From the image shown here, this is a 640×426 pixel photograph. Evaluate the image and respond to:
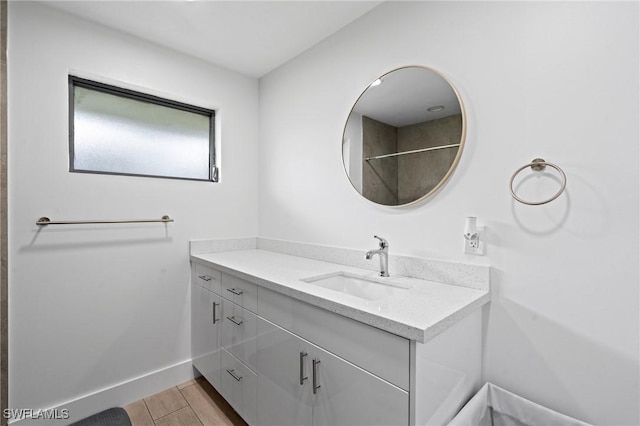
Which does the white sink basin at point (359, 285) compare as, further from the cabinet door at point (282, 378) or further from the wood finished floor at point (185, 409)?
the wood finished floor at point (185, 409)

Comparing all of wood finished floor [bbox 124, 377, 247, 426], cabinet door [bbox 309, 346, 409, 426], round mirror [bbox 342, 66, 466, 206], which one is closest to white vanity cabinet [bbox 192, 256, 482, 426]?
cabinet door [bbox 309, 346, 409, 426]

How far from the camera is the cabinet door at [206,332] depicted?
6.36 ft

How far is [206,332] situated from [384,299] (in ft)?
4.69

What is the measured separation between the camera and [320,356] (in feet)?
3.95

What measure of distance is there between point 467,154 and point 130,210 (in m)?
2.01

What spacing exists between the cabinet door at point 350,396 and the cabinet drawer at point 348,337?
34mm

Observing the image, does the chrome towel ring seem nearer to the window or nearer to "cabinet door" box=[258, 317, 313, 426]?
"cabinet door" box=[258, 317, 313, 426]

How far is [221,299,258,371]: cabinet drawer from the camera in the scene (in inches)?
63.0

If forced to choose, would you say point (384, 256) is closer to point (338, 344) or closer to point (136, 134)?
point (338, 344)

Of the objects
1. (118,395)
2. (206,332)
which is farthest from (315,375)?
(118,395)

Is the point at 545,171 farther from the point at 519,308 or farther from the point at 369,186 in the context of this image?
the point at 369,186

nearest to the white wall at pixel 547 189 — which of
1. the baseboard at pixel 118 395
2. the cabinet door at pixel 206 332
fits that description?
the cabinet door at pixel 206 332

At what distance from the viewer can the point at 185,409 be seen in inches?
74.8

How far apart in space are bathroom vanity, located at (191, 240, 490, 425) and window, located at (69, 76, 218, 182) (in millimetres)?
846
